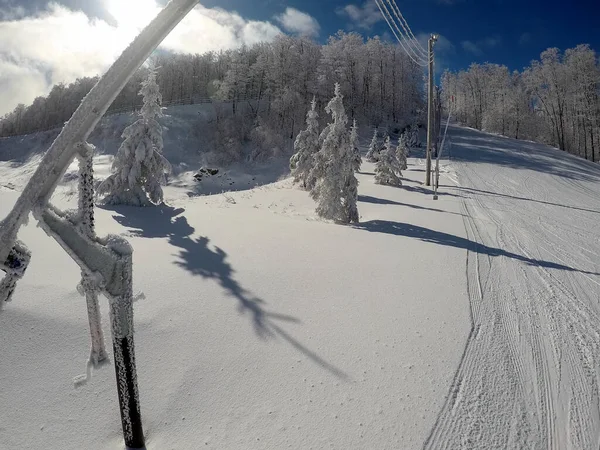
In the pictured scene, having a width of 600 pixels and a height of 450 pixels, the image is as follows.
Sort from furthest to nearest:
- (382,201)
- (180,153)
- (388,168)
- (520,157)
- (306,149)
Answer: (180,153)
(520,157)
(306,149)
(388,168)
(382,201)

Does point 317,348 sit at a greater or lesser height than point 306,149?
lesser

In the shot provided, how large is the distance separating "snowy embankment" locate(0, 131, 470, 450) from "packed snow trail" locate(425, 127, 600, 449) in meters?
0.31

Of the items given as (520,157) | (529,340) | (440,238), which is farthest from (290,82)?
(529,340)

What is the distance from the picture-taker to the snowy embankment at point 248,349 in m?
3.20

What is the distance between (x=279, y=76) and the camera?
195 feet

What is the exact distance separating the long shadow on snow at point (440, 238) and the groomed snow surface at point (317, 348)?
0.11m

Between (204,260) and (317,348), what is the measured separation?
12.5ft

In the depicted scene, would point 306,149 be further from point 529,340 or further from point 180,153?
point 529,340

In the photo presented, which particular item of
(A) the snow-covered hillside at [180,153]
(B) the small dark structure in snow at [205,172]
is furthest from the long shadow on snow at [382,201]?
(B) the small dark structure in snow at [205,172]

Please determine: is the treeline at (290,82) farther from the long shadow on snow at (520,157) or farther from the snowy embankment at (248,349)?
the snowy embankment at (248,349)

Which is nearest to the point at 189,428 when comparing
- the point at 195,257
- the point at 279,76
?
the point at 195,257

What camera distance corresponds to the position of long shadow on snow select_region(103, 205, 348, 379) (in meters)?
4.88

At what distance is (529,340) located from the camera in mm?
5152

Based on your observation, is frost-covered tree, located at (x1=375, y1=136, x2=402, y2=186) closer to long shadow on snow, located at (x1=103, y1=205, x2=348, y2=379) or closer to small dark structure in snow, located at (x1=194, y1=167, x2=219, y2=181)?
long shadow on snow, located at (x1=103, y1=205, x2=348, y2=379)
